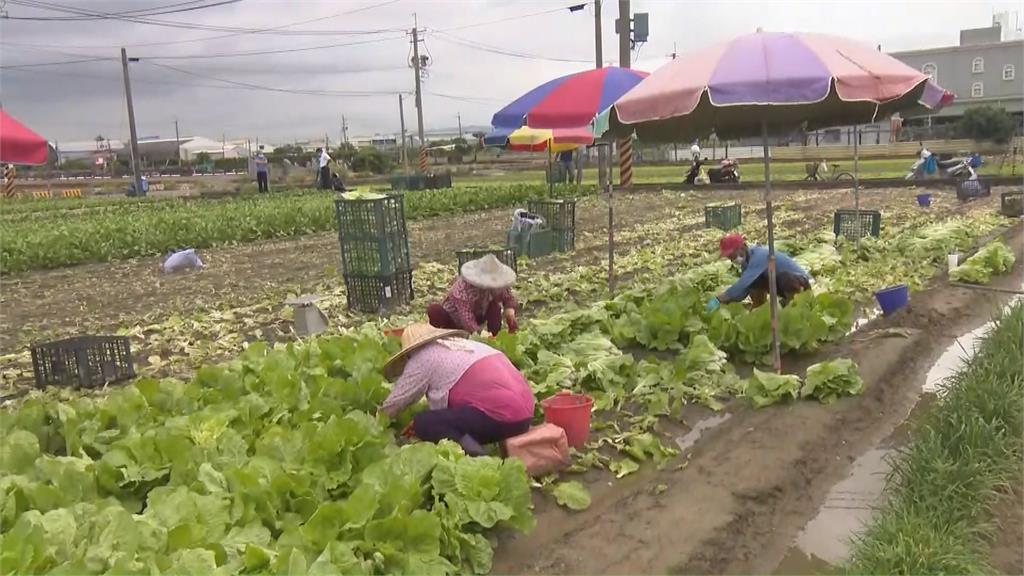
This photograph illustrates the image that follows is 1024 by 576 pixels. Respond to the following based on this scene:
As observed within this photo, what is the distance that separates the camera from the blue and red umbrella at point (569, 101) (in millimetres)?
7711

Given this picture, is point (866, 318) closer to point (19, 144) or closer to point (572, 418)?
point (572, 418)

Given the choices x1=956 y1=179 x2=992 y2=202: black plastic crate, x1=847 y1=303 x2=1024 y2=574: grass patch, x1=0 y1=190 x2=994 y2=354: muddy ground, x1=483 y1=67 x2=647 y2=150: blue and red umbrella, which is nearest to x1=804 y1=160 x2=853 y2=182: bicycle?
x1=0 y1=190 x2=994 y2=354: muddy ground

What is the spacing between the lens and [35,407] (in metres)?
4.48

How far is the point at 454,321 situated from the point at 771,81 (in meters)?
2.52

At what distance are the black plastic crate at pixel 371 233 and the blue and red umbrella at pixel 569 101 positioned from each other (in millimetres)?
1473

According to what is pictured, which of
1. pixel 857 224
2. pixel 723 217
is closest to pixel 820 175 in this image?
pixel 723 217

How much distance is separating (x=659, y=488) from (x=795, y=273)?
356 centimetres

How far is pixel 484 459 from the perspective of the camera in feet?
Result: 12.4

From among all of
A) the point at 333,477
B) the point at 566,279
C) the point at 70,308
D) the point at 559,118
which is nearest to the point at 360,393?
the point at 333,477

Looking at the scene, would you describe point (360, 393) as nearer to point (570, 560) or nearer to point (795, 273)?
point (570, 560)

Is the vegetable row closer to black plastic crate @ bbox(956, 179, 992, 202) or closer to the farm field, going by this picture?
the farm field

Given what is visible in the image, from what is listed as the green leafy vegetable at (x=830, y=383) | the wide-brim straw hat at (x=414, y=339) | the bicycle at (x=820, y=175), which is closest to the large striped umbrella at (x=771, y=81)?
the green leafy vegetable at (x=830, y=383)

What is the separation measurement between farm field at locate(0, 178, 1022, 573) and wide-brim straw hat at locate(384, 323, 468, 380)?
372mm

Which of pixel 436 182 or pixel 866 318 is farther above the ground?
pixel 436 182
